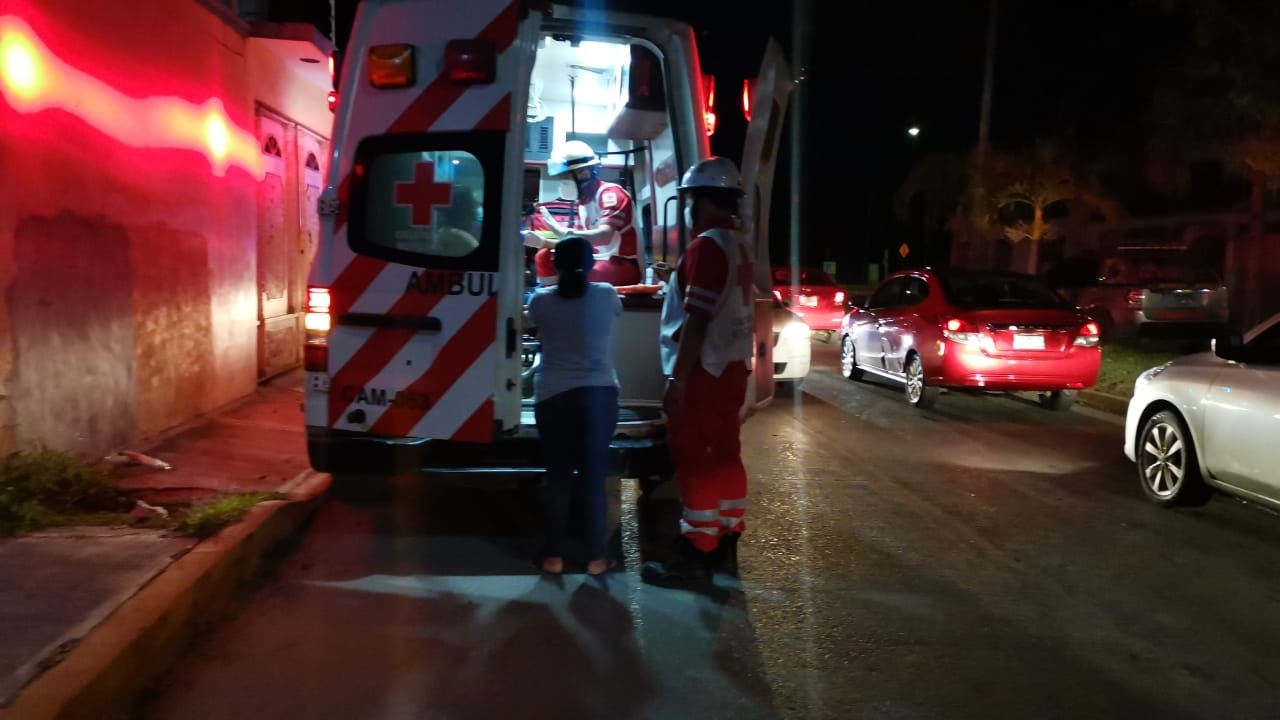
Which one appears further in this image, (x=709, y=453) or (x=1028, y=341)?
(x=1028, y=341)

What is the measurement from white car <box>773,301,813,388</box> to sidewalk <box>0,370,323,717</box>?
502 cm

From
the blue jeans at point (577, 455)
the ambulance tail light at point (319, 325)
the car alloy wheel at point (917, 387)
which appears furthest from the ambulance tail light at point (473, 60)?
the car alloy wheel at point (917, 387)

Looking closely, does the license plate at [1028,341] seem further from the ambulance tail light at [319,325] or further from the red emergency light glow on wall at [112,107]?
the red emergency light glow on wall at [112,107]

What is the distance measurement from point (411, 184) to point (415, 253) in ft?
1.16

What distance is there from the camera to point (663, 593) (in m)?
5.18

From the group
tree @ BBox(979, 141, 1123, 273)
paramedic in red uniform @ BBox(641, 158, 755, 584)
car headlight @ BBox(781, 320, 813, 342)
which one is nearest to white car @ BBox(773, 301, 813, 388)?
car headlight @ BBox(781, 320, 813, 342)

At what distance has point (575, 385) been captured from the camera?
525 centimetres

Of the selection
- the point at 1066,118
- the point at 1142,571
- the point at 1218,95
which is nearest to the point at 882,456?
the point at 1142,571

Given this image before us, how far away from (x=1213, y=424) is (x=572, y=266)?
411 cm

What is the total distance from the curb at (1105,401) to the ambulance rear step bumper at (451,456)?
730 cm

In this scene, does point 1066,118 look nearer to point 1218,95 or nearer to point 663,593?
point 1218,95

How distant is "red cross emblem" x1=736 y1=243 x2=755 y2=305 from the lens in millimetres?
5195

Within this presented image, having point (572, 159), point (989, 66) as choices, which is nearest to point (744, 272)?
point (572, 159)

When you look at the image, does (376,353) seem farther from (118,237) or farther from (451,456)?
(118,237)
